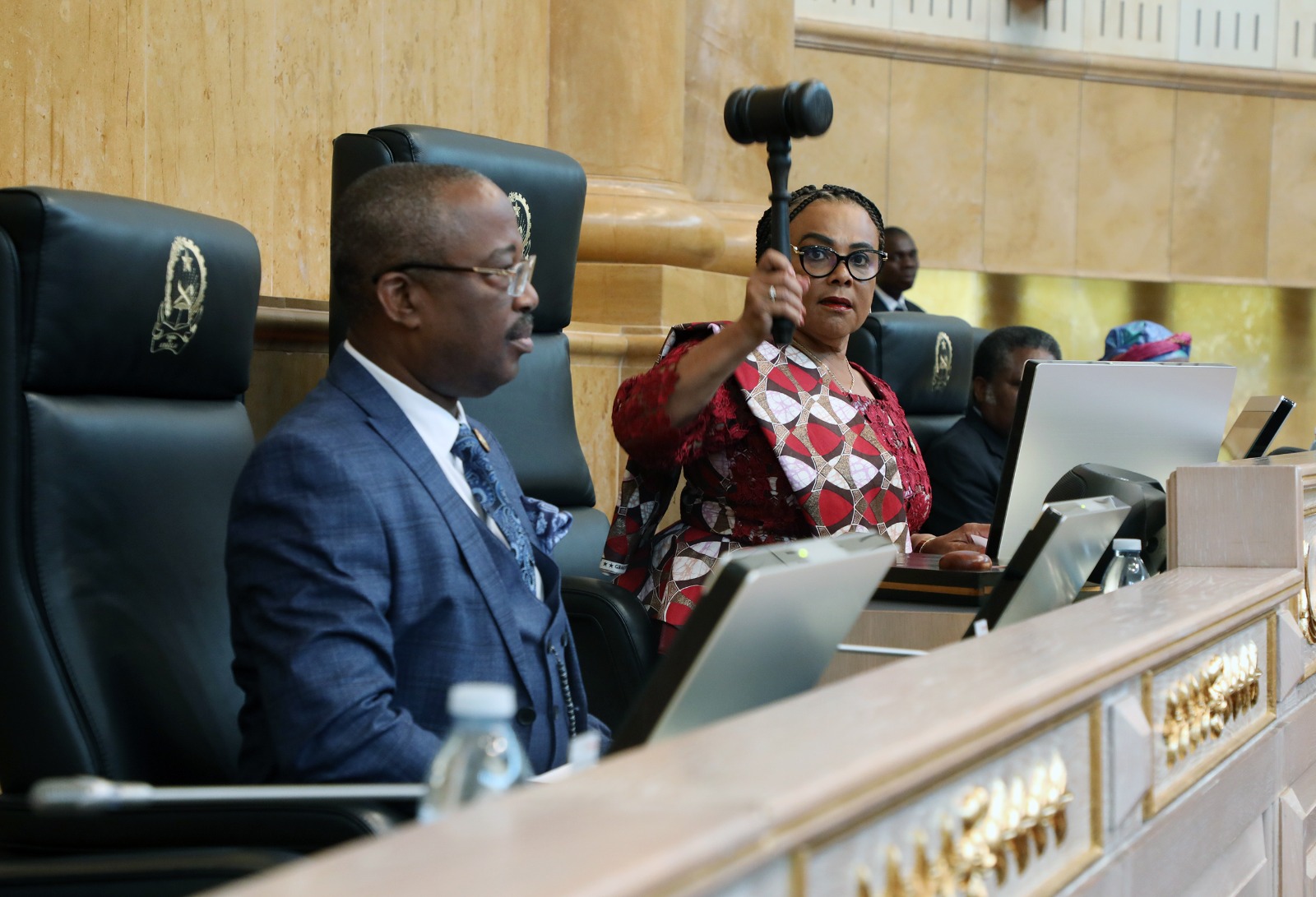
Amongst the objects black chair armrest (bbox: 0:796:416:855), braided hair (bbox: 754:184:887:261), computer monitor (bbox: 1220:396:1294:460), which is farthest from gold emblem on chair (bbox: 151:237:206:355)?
computer monitor (bbox: 1220:396:1294:460)

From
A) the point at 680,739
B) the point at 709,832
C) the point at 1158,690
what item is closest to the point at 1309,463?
the point at 1158,690

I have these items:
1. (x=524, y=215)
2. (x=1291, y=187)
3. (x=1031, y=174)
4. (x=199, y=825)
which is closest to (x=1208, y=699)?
(x=199, y=825)

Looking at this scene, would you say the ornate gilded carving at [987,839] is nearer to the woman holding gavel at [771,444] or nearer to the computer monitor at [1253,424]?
the woman holding gavel at [771,444]

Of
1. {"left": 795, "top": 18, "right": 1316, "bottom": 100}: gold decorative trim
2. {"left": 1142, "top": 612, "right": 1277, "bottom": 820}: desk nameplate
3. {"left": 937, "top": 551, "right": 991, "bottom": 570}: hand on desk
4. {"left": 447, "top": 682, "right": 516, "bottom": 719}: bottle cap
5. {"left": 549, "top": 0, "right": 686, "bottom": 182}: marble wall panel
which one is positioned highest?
{"left": 795, "top": 18, "right": 1316, "bottom": 100}: gold decorative trim

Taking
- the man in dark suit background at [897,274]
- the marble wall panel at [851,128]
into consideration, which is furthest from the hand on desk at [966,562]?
the marble wall panel at [851,128]

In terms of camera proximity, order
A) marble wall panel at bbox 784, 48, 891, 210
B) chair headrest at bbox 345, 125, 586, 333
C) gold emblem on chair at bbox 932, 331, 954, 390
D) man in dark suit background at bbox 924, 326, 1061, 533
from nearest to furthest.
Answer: chair headrest at bbox 345, 125, 586, 333 < man in dark suit background at bbox 924, 326, 1061, 533 < gold emblem on chair at bbox 932, 331, 954, 390 < marble wall panel at bbox 784, 48, 891, 210

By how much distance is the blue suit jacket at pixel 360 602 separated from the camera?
1227 millimetres

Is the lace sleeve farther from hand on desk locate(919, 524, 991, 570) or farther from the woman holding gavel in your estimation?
hand on desk locate(919, 524, 991, 570)

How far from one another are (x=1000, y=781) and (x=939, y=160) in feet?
20.3

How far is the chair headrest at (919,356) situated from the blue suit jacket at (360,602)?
2387 millimetres

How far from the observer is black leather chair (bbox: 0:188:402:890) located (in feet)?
4.59

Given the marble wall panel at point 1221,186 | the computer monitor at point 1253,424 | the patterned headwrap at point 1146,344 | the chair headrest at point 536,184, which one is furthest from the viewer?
the marble wall panel at point 1221,186

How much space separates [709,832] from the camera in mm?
580

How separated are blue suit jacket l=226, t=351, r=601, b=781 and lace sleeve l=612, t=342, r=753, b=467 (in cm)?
50
